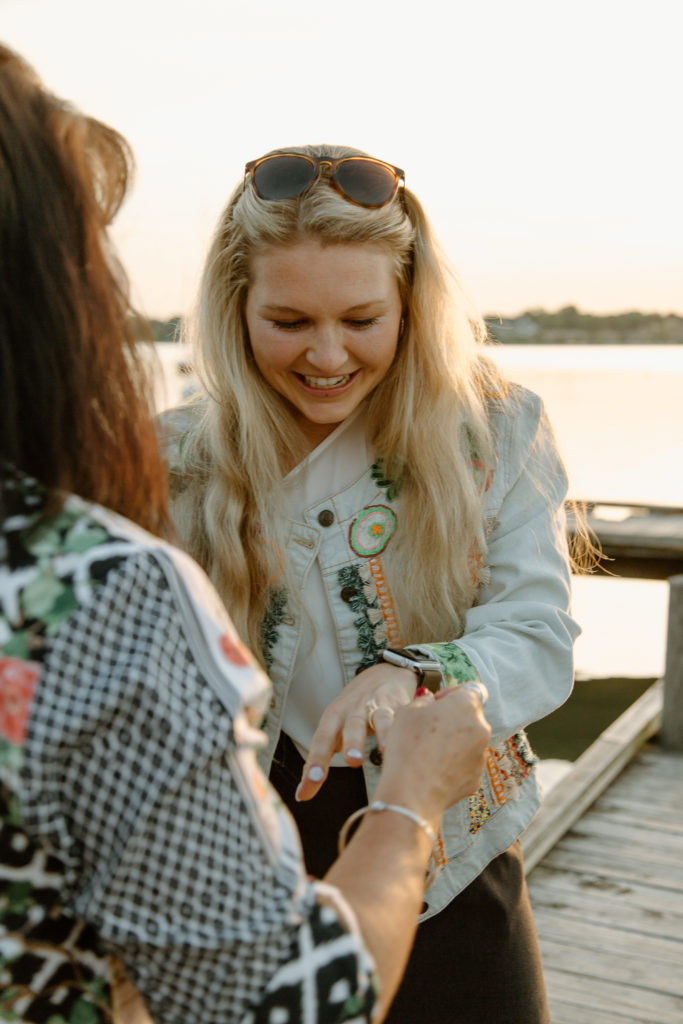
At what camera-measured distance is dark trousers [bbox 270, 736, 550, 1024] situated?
1641 millimetres

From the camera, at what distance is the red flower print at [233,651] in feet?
2.68

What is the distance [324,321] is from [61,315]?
0.92 m

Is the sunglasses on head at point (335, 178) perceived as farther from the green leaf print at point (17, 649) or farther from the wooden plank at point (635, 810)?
the wooden plank at point (635, 810)

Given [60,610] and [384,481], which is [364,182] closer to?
[384,481]

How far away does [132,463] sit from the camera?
0.92m

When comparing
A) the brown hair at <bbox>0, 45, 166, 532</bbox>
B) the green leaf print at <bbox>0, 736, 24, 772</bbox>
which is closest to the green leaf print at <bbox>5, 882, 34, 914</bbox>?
the green leaf print at <bbox>0, 736, 24, 772</bbox>

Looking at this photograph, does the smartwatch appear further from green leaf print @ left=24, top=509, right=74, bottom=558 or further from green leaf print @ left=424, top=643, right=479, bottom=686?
green leaf print @ left=24, top=509, right=74, bottom=558

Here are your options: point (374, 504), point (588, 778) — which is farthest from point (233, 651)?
point (588, 778)

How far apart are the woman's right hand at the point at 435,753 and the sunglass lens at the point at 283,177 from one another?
3.11 feet

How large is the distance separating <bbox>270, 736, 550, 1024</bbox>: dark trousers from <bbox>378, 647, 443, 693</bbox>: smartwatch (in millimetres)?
278

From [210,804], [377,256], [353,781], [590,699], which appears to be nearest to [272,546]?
[353,781]

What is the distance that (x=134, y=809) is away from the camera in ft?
2.49

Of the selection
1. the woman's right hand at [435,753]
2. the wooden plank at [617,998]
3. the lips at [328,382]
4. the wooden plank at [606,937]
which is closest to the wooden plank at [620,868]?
the wooden plank at [606,937]

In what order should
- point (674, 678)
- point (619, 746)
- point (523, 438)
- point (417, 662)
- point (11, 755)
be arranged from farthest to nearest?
point (674, 678)
point (619, 746)
point (523, 438)
point (417, 662)
point (11, 755)
